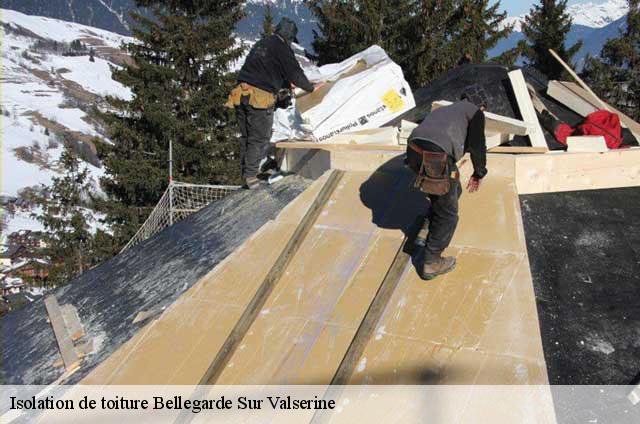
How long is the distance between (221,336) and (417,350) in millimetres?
1346

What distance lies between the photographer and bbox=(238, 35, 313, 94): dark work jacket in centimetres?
533

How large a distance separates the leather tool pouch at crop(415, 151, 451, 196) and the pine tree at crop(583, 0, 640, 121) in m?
21.4

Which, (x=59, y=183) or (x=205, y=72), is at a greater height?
(x=205, y=72)

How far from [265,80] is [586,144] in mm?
3242

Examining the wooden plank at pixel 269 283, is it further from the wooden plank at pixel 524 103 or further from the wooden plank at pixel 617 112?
the wooden plank at pixel 617 112

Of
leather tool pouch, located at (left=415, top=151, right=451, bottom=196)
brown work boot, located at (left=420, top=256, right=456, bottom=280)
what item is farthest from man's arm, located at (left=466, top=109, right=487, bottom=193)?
brown work boot, located at (left=420, top=256, right=456, bottom=280)

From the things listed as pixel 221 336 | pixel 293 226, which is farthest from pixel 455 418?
pixel 293 226

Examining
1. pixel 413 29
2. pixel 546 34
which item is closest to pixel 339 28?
pixel 413 29

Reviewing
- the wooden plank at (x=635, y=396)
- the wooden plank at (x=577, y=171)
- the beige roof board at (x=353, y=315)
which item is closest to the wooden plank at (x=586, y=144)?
the wooden plank at (x=577, y=171)

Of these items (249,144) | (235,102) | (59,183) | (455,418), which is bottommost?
(59,183)

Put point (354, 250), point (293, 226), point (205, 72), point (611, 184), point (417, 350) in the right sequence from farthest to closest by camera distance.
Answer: point (205, 72), point (611, 184), point (293, 226), point (354, 250), point (417, 350)

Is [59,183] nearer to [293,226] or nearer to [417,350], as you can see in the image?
[293,226]

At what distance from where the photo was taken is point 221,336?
144 inches

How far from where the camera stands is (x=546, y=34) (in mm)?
23656
